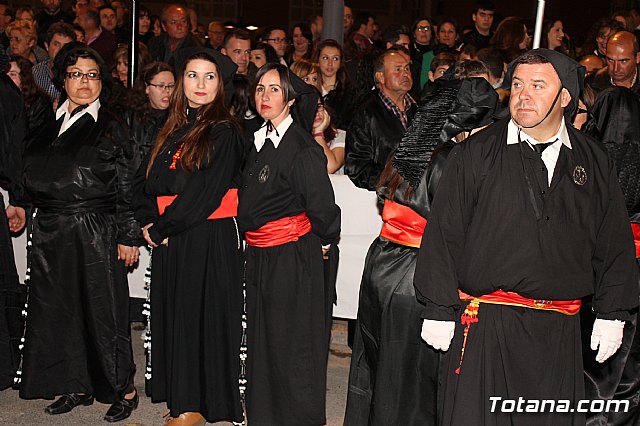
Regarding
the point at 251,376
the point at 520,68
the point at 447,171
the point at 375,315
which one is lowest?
the point at 251,376

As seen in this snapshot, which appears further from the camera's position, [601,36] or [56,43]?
[601,36]

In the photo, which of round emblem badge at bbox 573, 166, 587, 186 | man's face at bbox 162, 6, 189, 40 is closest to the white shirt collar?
round emblem badge at bbox 573, 166, 587, 186

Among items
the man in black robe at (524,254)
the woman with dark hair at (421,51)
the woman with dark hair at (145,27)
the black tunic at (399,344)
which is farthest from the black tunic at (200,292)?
the woman with dark hair at (145,27)

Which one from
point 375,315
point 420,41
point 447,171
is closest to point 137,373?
point 375,315

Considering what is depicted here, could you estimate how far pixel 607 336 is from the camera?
4254 millimetres

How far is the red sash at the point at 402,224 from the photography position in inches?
192

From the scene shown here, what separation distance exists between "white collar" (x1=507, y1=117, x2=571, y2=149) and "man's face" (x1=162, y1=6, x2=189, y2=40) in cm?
674

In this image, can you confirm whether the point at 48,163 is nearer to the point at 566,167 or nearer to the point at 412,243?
the point at 412,243

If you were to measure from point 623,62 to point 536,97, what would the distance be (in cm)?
240

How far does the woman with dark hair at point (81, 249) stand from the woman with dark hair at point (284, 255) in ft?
2.79

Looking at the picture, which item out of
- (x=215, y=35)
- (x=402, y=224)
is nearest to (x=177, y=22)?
(x=215, y=35)

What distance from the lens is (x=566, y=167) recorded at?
13.4 ft

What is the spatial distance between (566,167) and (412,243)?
1.06 m

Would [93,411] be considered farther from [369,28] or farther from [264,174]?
[369,28]
